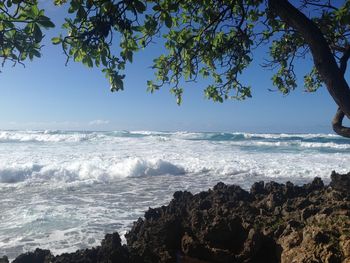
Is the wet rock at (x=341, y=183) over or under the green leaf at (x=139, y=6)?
under

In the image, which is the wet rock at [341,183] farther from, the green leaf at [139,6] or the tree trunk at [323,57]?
the green leaf at [139,6]

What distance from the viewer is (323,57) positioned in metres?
3.15

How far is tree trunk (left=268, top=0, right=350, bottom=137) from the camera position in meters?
3.11

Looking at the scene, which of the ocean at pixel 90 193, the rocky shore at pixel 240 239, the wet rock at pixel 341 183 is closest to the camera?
the rocky shore at pixel 240 239

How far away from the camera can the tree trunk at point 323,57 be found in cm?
311

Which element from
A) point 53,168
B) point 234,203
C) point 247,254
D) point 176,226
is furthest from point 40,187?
point 247,254

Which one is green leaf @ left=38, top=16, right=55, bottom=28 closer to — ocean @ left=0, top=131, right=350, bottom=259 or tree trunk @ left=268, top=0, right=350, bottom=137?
tree trunk @ left=268, top=0, right=350, bottom=137

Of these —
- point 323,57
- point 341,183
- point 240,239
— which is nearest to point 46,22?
point 323,57

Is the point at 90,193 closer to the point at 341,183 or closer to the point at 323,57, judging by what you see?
the point at 341,183

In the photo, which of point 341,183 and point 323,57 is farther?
point 341,183

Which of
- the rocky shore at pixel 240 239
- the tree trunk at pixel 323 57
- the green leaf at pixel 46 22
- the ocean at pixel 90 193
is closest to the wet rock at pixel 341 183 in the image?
the rocky shore at pixel 240 239

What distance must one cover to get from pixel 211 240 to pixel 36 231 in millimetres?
4412

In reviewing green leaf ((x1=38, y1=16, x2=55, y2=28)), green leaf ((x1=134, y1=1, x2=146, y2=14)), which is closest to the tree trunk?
green leaf ((x1=134, y1=1, x2=146, y2=14))

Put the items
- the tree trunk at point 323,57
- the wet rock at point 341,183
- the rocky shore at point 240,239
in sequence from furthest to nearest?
the wet rock at point 341,183 < the rocky shore at point 240,239 < the tree trunk at point 323,57
